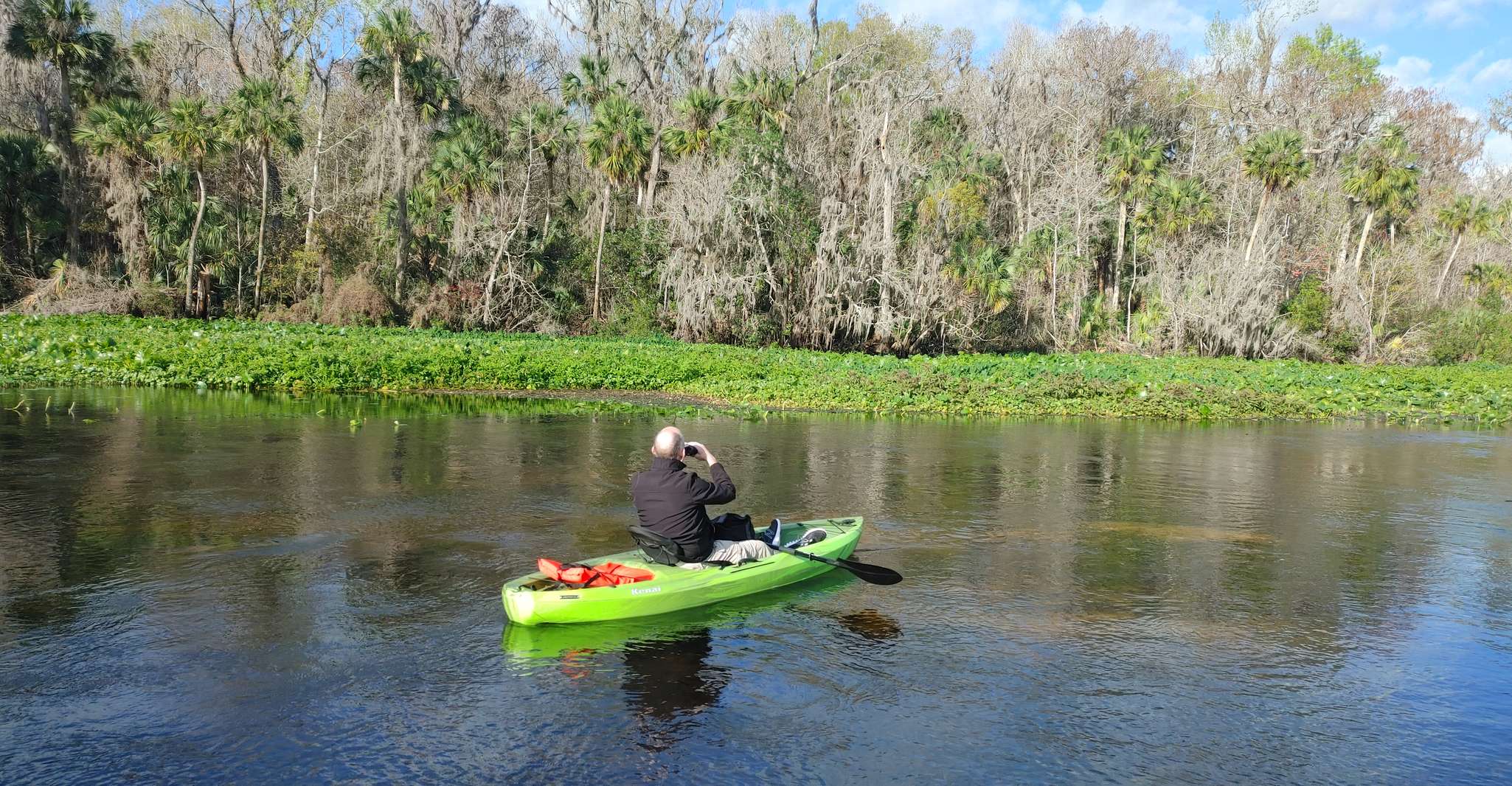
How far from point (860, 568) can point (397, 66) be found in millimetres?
35722

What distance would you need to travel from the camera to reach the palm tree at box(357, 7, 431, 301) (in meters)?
38.3

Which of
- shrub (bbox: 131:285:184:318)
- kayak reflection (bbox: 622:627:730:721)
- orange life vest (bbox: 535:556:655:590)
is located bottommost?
kayak reflection (bbox: 622:627:730:721)

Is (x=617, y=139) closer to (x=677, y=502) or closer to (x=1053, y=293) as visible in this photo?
(x=1053, y=293)

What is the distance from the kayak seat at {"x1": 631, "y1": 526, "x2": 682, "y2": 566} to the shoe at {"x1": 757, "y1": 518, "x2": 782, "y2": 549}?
1.00m

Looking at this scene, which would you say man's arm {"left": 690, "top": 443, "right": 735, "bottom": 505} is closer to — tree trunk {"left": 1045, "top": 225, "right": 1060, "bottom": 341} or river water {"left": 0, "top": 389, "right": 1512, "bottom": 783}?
river water {"left": 0, "top": 389, "right": 1512, "bottom": 783}

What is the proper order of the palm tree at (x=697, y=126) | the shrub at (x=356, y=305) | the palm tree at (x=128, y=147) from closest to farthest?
the palm tree at (x=128, y=147) → the shrub at (x=356, y=305) → the palm tree at (x=697, y=126)

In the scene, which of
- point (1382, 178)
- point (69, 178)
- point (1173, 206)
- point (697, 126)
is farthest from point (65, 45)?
point (1382, 178)

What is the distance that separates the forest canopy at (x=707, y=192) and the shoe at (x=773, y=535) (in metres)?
25.4

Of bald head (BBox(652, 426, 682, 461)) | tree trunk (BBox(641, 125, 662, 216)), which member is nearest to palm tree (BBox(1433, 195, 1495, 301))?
tree trunk (BBox(641, 125, 662, 216))

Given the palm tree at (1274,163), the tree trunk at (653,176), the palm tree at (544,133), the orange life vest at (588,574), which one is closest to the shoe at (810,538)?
the orange life vest at (588,574)

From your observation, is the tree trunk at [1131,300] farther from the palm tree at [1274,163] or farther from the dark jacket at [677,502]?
the dark jacket at [677,502]

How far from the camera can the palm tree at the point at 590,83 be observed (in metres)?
42.3

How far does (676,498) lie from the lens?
26.3 feet

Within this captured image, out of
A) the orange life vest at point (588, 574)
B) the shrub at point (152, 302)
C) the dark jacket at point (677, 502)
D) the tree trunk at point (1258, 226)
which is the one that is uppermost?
the tree trunk at point (1258, 226)
